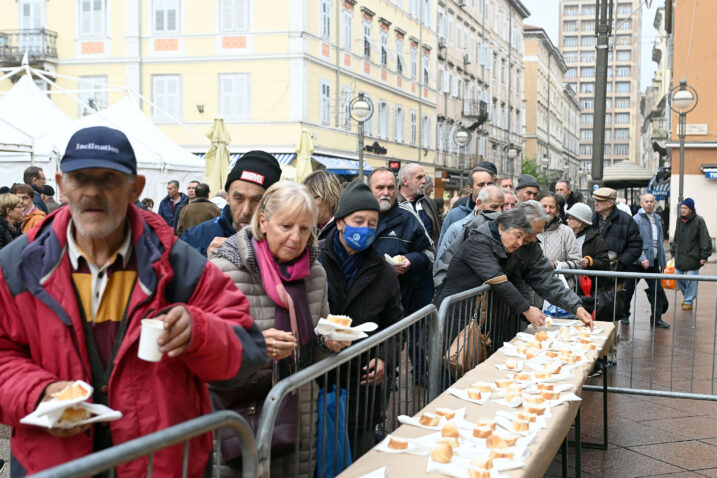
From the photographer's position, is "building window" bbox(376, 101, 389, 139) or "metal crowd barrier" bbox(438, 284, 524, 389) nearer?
"metal crowd barrier" bbox(438, 284, 524, 389)

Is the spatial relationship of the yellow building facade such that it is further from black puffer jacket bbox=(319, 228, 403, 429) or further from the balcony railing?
black puffer jacket bbox=(319, 228, 403, 429)

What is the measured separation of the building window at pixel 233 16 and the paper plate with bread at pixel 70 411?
2809cm

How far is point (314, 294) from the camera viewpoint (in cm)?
350

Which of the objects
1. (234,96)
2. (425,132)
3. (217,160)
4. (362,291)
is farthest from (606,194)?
(425,132)

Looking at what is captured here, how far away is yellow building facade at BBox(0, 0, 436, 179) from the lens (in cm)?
2864

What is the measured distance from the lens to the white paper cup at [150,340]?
2137mm

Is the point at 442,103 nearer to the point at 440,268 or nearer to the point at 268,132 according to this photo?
the point at 268,132

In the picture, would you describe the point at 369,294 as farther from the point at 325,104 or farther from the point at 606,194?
the point at 325,104

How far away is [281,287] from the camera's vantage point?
329 cm

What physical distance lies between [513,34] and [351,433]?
6561 centimetres

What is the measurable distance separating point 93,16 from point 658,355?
2635 centimetres

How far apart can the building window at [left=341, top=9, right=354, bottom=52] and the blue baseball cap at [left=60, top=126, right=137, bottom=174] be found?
3042cm

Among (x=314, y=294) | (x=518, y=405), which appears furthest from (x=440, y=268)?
(x=314, y=294)

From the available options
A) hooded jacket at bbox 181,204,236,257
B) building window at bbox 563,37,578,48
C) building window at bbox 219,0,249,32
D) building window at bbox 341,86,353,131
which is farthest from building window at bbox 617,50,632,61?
hooded jacket at bbox 181,204,236,257
